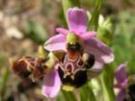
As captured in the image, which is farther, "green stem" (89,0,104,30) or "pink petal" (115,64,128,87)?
"pink petal" (115,64,128,87)

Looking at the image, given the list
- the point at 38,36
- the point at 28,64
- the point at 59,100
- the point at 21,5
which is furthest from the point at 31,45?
the point at 28,64

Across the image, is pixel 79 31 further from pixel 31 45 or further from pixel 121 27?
pixel 31 45

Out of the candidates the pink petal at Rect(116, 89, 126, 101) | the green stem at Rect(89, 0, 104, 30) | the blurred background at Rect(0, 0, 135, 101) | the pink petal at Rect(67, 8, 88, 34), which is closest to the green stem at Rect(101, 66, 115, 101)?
the pink petal at Rect(116, 89, 126, 101)

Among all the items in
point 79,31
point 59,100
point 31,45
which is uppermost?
point 79,31

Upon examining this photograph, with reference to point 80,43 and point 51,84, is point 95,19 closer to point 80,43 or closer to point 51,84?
point 80,43

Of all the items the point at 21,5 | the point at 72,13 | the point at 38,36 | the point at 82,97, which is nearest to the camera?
the point at 72,13

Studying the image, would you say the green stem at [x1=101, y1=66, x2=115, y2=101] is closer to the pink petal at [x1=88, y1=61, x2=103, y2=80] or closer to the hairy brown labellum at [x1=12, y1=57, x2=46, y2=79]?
the pink petal at [x1=88, y1=61, x2=103, y2=80]

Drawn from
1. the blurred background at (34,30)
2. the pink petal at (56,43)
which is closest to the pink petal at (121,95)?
the pink petal at (56,43)
